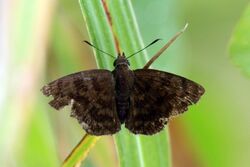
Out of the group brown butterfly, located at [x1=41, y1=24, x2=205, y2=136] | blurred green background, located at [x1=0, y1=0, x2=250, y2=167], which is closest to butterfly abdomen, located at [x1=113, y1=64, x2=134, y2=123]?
brown butterfly, located at [x1=41, y1=24, x2=205, y2=136]

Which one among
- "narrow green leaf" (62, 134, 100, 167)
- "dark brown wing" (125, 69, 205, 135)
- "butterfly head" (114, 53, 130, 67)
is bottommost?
"narrow green leaf" (62, 134, 100, 167)

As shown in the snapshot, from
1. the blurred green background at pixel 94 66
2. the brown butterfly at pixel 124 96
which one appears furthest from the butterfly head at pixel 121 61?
the blurred green background at pixel 94 66

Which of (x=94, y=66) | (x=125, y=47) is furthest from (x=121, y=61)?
(x=94, y=66)
